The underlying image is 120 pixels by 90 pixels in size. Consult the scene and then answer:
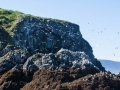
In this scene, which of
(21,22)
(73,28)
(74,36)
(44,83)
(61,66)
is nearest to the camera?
(44,83)

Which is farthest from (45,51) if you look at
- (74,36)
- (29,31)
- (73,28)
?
(73,28)

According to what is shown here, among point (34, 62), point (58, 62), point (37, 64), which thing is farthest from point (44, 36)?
point (37, 64)

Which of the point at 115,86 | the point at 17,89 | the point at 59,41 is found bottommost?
the point at 17,89

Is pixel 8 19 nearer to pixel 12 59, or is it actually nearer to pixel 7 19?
pixel 7 19

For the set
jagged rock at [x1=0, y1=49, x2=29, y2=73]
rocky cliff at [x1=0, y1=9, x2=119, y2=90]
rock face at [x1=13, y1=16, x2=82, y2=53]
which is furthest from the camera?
rock face at [x1=13, y1=16, x2=82, y2=53]

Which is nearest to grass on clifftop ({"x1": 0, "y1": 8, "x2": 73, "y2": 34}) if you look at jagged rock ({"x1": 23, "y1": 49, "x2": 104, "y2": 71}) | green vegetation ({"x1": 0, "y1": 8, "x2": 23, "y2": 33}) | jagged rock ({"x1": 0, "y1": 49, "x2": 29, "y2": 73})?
green vegetation ({"x1": 0, "y1": 8, "x2": 23, "y2": 33})

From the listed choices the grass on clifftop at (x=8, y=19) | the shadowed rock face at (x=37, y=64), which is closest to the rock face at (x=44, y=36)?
the shadowed rock face at (x=37, y=64)

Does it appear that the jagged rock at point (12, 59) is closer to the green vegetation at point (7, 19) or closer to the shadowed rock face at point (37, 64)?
the shadowed rock face at point (37, 64)

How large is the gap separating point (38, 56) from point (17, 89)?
5.27m

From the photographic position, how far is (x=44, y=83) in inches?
1278

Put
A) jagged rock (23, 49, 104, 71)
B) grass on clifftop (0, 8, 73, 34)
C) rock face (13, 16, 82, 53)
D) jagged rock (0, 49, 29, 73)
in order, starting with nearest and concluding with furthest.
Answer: jagged rock (23, 49, 104, 71) → jagged rock (0, 49, 29, 73) → rock face (13, 16, 82, 53) → grass on clifftop (0, 8, 73, 34)

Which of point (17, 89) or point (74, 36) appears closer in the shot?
point (17, 89)

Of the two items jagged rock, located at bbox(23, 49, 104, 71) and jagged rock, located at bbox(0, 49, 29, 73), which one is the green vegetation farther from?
jagged rock, located at bbox(23, 49, 104, 71)

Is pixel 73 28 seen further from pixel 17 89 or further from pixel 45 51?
pixel 17 89
